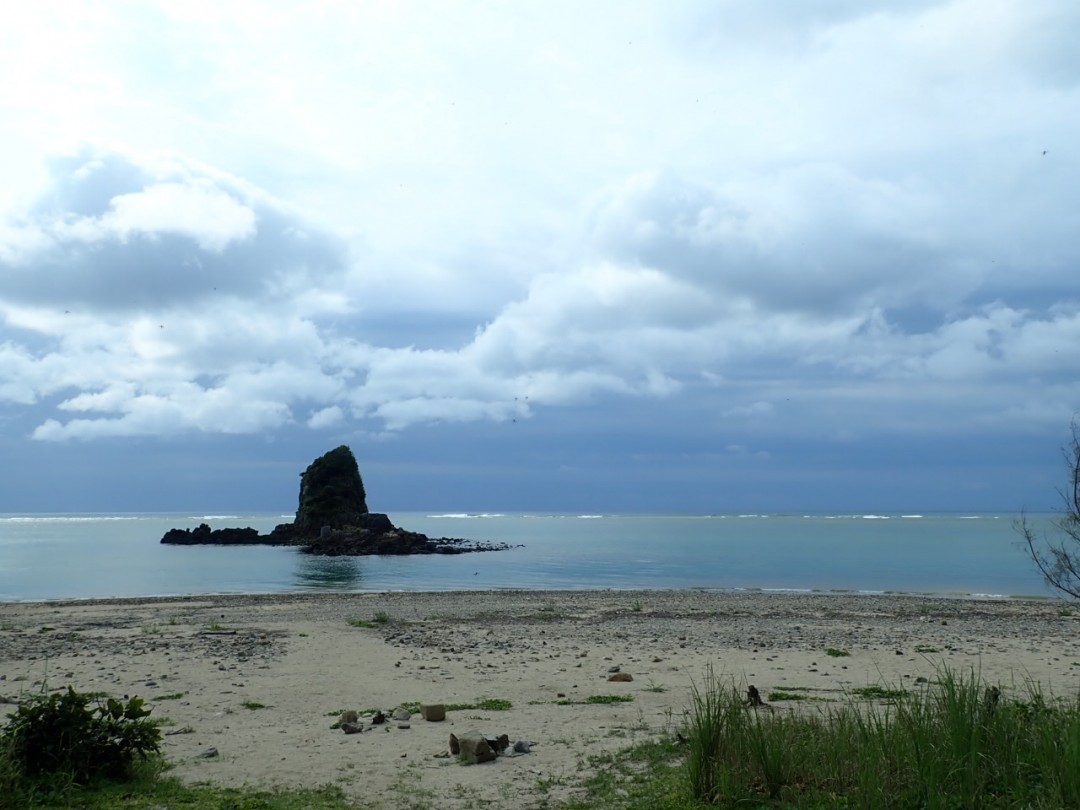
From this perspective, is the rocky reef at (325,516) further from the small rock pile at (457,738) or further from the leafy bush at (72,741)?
the leafy bush at (72,741)

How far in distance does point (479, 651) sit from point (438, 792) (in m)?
11.7

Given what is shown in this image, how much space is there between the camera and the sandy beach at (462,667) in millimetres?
10164

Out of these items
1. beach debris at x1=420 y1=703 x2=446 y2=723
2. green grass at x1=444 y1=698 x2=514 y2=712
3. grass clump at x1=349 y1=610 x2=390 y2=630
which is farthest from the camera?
grass clump at x1=349 y1=610 x2=390 y2=630

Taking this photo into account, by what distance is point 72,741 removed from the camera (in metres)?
8.82

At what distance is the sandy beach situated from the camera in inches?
400

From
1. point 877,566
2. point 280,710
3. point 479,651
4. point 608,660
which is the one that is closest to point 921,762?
point 280,710

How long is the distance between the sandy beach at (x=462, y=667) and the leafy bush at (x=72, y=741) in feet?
2.83

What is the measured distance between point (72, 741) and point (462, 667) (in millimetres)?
9963

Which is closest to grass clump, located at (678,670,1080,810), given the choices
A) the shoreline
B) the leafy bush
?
the leafy bush

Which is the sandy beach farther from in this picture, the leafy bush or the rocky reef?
the rocky reef

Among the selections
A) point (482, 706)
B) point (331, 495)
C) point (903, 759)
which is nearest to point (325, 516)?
point (331, 495)

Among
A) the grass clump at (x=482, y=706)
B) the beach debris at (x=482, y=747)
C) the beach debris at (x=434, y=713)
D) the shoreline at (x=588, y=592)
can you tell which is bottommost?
the shoreline at (x=588, y=592)

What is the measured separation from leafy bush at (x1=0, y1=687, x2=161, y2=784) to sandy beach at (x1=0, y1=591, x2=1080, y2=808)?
862mm

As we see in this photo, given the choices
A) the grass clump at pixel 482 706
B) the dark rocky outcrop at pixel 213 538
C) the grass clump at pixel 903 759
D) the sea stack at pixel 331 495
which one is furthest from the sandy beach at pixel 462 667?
the dark rocky outcrop at pixel 213 538
